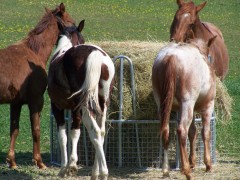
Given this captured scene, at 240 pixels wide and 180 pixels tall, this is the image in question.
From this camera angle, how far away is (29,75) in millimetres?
8453

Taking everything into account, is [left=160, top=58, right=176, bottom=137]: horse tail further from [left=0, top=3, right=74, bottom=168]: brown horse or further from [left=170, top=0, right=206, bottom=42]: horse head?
[left=0, top=3, right=74, bottom=168]: brown horse

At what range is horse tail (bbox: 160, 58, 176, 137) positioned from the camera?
24.1 ft

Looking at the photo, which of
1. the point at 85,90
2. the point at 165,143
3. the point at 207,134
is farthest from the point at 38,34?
the point at 207,134

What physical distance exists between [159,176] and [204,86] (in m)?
1.24

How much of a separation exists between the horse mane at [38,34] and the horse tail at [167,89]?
7.37 feet

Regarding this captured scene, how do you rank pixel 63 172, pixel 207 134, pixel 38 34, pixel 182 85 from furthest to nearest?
pixel 38 34 < pixel 207 134 < pixel 63 172 < pixel 182 85

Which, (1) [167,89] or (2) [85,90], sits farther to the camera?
(1) [167,89]

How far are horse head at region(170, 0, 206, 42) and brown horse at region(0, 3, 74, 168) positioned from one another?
1470 millimetres

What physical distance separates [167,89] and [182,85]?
19 cm

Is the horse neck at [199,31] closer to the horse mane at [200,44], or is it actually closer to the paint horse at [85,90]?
the horse mane at [200,44]

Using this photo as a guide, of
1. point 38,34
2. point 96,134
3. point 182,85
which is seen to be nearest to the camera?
point 96,134

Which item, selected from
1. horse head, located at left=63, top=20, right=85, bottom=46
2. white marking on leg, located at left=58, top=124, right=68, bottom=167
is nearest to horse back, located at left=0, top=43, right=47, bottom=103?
horse head, located at left=63, top=20, right=85, bottom=46

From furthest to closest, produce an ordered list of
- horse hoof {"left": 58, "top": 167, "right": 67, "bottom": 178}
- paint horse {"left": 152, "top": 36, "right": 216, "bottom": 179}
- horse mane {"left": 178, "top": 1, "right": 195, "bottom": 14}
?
horse mane {"left": 178, "top": 1, "right": 195, "bottom": 14}, horse hoof {"left": 58, "top": 167, "right": 67, "bottom": 178}, paint horse {"left": 152, "top": 36, "right": 216, "bottom": 179}

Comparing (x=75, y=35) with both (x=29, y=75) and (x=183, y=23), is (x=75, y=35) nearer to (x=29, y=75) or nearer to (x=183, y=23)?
(x=29, y=75)
